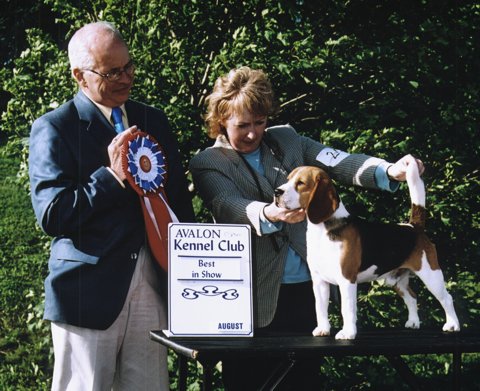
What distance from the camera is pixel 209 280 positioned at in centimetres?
318

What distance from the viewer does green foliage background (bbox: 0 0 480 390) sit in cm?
Answer: 490

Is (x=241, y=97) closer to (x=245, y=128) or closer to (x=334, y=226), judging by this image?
(x=245, y=128)

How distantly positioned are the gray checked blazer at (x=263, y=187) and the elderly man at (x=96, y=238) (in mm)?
337

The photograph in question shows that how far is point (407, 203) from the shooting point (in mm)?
4957

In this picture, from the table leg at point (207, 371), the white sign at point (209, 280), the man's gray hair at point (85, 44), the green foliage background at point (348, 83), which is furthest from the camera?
the green foliage background at point (348, 83)

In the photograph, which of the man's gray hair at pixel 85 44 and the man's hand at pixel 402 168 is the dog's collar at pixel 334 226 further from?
the man's gray hair at pixel 85 44

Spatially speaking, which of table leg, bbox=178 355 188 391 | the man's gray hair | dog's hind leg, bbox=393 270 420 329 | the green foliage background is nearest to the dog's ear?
dog's hind leg, bbox=393 270 420 329

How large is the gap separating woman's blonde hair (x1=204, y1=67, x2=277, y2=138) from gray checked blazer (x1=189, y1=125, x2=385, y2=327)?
15cm

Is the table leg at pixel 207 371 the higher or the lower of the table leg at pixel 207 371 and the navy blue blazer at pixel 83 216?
the lower

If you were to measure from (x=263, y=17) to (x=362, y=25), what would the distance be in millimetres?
653

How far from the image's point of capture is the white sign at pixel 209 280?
3.13 m

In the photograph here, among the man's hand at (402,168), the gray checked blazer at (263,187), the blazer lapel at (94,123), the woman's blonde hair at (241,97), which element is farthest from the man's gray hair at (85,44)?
the man's hand at (402,168)

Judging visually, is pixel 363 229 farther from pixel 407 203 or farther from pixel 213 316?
pixel 407 203

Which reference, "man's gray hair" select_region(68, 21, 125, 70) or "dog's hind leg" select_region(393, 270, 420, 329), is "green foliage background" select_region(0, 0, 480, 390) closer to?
"dog's hind leg" select_region(393, 270, 420, 329)
